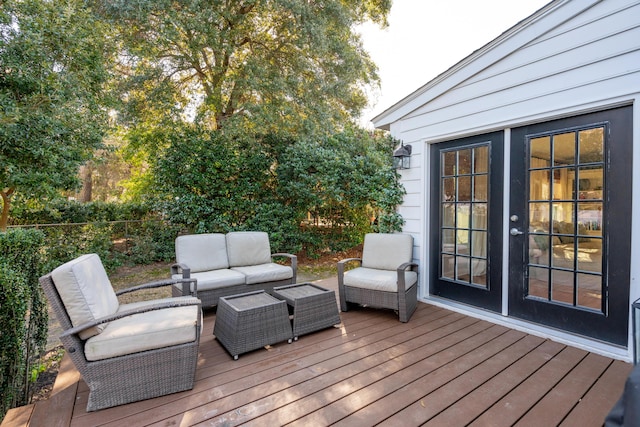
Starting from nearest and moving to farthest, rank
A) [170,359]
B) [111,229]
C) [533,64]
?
1. [170,359]
2. [533,64]
3. [111,229]

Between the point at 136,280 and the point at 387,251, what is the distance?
4513mm

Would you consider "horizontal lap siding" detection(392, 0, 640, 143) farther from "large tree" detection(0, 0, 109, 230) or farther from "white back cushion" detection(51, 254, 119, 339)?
"large tree" detection(0, 0, 109, 230)

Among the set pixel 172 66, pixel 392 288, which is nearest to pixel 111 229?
pixel 172 66

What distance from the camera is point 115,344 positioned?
6.52 ft

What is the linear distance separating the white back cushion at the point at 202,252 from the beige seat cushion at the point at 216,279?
0.44 feet

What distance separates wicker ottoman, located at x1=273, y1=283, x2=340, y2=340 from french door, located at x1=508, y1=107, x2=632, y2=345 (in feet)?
6.26

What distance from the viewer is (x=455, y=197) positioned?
12.3 ft

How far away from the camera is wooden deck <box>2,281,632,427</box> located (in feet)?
6.05

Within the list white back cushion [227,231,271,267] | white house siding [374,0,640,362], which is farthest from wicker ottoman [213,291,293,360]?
white house siding [374,0,640,362]

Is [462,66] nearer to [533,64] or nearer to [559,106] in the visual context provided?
[533,64]

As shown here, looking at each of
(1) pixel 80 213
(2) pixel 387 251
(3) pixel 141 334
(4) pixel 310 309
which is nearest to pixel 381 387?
(4) pixel 310 309

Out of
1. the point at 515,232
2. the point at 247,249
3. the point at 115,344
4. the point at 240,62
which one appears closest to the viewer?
the point at 115,344

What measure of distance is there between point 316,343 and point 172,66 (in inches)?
A: 242

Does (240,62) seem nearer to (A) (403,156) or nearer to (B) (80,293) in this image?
(A) (403,156)
